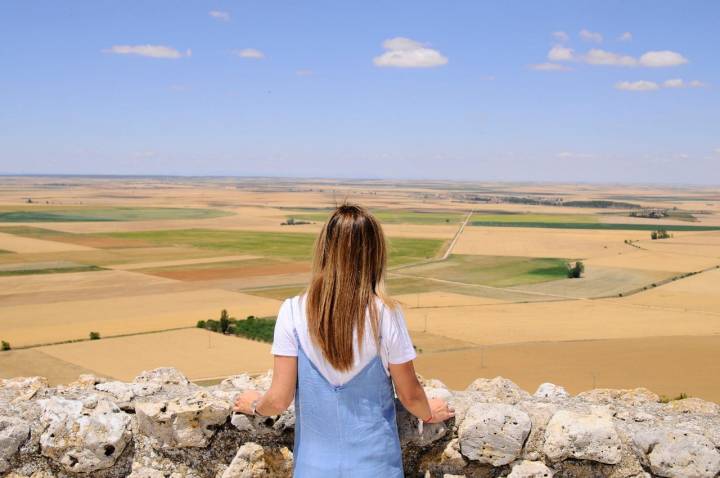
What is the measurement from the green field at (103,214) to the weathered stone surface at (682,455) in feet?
337

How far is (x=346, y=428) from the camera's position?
9.87ft

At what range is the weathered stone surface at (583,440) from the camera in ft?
11.3

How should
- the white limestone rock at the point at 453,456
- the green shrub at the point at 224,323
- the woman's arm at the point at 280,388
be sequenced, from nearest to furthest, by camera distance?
the woman's arm at the point at 280,388 → the white limestone rock at the point at 453,456 → the green shrub at the point at 224,323

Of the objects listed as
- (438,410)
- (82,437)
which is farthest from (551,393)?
(82,437)

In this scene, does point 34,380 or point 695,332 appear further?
point 695,332

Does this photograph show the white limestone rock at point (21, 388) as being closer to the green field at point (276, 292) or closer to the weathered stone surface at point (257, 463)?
the weathered stone surface at point (257, 463)

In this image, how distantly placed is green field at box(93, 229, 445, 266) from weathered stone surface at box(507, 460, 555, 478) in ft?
189

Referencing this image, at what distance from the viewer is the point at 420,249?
72.6m

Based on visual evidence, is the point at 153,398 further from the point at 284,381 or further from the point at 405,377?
the point at 405,377

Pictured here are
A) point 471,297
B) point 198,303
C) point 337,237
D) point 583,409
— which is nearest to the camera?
point 337,237

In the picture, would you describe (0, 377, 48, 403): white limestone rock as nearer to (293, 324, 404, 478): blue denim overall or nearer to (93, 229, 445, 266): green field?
(293, 324, 404, 478): blue denim overall

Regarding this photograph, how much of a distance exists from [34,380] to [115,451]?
1227 mm

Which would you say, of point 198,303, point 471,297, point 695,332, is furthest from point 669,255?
point 198,303

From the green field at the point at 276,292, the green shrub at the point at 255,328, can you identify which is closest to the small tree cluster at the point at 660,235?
the green field at the point at 276,292
